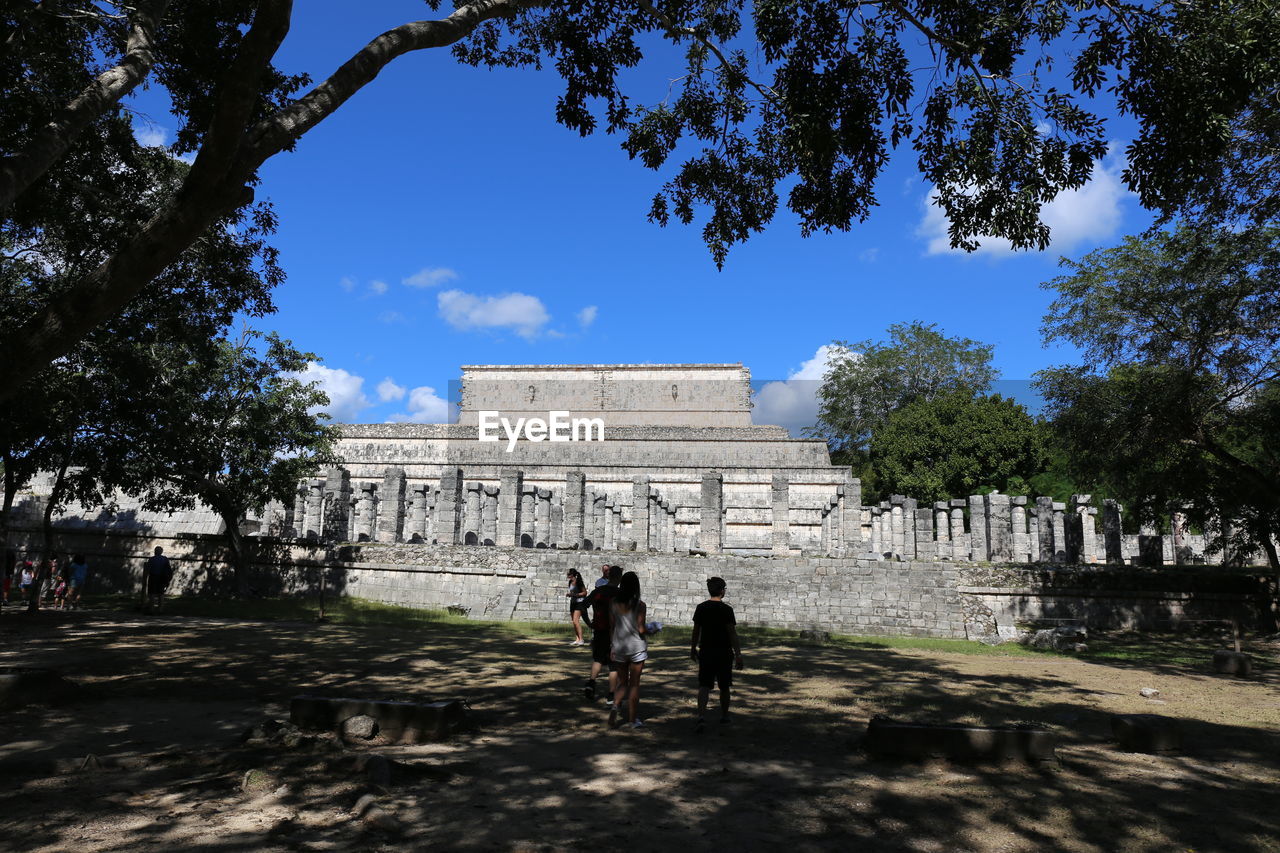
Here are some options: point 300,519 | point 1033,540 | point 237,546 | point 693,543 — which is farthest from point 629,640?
point 693,543

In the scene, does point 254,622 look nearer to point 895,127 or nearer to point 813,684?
point 813,684

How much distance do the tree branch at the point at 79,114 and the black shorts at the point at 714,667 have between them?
6.02 meters

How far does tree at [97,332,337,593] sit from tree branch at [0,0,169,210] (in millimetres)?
12154

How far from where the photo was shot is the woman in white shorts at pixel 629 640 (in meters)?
6.95

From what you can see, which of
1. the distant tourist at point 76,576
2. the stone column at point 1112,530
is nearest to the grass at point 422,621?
the distant tourist at point 76,576

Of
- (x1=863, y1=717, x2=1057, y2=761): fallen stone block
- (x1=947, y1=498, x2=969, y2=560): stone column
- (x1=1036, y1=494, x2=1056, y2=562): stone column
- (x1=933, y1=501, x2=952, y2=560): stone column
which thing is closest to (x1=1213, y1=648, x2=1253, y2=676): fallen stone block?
(x1=863, y1=717, x2=1057, y2=761): fallen stone block

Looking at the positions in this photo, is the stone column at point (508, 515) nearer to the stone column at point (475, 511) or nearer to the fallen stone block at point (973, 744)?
the stone column at point (475, 511)

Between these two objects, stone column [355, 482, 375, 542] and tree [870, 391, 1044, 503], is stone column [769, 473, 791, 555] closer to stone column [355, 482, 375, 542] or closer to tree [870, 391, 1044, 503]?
stone column [355, 482, 375, 542]

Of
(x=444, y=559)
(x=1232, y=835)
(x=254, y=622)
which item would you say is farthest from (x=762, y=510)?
(x=1232, y=835)

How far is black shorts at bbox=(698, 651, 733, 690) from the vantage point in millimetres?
7070

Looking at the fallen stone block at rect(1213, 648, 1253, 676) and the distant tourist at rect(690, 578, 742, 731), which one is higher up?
the distant tourist at rect(690, 578, 742, 731)

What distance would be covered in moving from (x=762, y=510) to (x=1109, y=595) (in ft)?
53.6

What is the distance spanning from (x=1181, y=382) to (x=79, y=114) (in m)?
17.0

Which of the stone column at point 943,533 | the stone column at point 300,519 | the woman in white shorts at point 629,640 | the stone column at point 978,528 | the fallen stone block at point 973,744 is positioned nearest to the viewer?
the fallen stone block at point 973,744
